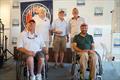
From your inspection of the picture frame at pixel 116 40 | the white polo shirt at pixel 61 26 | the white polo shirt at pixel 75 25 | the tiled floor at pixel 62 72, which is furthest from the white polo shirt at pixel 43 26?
the picture frame at pixel 116 40

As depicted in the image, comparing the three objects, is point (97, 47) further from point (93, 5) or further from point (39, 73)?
point (39, 73)

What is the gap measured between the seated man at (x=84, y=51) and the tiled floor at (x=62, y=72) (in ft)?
2.27

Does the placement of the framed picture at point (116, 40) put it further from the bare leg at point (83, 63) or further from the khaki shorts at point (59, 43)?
the bare leg at point (83, 63)

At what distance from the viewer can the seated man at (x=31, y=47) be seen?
4297mm

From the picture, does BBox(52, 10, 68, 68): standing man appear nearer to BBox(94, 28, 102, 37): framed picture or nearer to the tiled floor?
the tiled floor

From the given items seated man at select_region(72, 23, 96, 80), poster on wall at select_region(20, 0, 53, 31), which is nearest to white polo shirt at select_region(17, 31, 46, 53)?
seated man at select_region(72, 23, 96, 80)

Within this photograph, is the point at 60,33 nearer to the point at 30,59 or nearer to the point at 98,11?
the point at 98,11

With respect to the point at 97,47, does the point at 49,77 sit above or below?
below

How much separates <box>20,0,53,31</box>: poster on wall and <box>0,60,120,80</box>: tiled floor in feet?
4.23

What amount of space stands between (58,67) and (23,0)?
2102 mm

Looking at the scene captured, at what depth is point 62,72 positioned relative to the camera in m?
5.53

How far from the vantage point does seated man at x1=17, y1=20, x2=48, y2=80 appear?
4297mm

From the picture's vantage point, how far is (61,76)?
17.0 ft

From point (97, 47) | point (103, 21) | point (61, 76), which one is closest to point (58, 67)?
point (61, 76)
